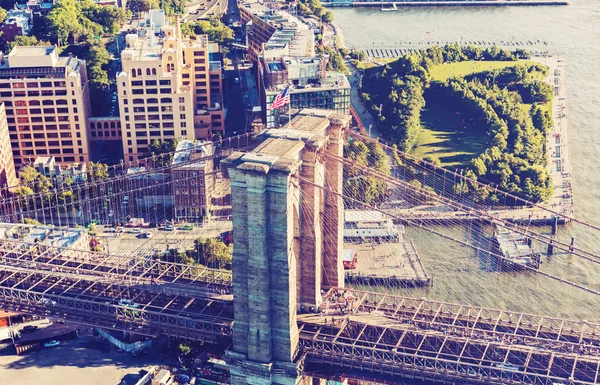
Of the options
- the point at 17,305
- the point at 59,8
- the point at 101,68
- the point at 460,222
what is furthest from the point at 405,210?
the point at 59,8

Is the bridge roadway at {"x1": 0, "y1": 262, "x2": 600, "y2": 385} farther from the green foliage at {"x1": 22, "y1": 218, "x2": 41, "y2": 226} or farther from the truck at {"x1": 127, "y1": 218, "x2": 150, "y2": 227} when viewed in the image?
the truck at {"x1": 127, "y1": 218, "x2": 150, "y2": 227}

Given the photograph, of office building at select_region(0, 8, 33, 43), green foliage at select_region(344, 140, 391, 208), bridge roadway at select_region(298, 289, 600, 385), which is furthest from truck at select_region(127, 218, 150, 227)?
office building at select_region(0, 8, 33, 43)

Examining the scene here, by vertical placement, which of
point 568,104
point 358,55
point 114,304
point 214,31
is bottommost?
point 114,304

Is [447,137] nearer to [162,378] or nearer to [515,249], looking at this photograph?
[515,249]

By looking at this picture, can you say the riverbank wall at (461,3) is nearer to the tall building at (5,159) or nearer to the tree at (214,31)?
the tree at (214,31)

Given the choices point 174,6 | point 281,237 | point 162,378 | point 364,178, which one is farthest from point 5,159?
point 174,6

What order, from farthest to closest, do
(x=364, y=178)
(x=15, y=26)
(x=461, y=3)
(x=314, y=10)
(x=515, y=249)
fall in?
(x=461, y=3), (x=314, y=10), (x=15, y=26), (x=364, y=178), (x=515, y=249)
